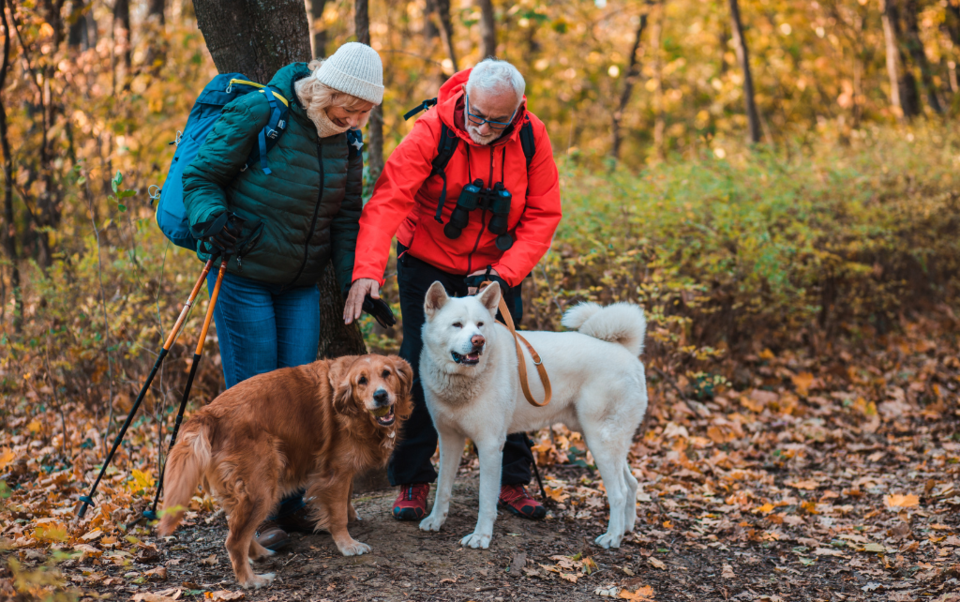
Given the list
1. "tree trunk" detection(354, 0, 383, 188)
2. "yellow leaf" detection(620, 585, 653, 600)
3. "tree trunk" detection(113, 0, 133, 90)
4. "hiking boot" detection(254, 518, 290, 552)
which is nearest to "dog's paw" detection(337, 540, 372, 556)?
"hiking boot" detection(254, 518, 290, 552)

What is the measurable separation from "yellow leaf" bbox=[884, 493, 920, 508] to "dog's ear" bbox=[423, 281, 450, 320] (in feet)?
12.3

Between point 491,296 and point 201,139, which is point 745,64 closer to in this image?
point 491,296

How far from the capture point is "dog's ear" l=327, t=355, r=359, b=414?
342 cm

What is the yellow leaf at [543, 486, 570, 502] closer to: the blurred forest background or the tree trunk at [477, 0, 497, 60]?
the blurred forest background

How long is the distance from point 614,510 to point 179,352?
4202 millimetres

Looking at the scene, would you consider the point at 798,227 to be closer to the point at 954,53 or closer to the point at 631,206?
the point at 631,206

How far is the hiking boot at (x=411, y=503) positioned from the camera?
13.4 feet

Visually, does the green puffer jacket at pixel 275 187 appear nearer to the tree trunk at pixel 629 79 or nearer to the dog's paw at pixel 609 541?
the dog's paw at pixel 609 541

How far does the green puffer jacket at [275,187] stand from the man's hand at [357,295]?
271mm

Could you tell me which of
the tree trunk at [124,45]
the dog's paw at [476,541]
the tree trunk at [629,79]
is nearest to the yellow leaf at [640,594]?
the dog's paw at [476,541]

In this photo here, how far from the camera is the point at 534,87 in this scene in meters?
15.0

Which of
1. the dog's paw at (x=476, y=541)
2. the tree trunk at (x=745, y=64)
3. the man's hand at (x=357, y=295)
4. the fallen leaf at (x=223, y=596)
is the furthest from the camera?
the tree trunk at (x=745, y=64)

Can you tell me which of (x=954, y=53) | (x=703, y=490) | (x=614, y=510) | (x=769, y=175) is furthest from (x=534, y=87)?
(x=614, y=510)

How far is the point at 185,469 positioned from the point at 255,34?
104 inches
